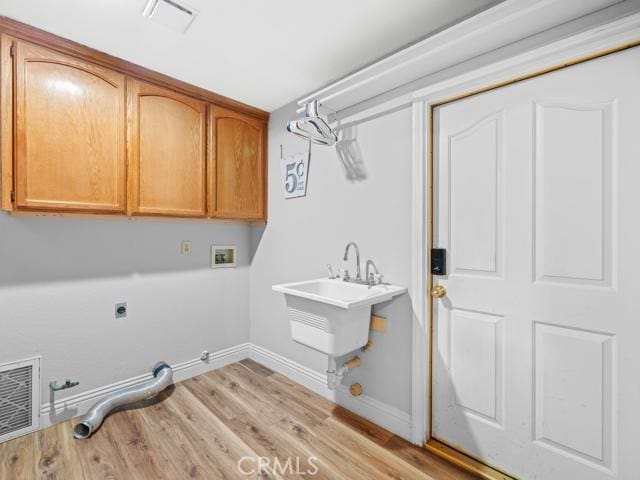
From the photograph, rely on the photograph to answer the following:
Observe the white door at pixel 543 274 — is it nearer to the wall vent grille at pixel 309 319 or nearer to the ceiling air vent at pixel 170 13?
the wall vent grille at pixel 309 319

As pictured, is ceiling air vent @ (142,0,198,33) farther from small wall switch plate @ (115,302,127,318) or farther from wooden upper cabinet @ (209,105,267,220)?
small wall switch plate @ (115,302,127,318)

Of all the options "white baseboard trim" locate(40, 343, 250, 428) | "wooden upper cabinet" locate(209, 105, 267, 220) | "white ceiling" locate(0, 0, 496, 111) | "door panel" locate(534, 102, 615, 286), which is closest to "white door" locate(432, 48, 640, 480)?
"door panel" locate(534, 102, 615, 286)

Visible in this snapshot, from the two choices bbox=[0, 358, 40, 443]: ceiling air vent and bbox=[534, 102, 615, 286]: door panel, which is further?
bbox=[0, 358, 40, 443]: ceiling air vent

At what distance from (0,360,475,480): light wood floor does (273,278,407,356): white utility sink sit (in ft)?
1.84

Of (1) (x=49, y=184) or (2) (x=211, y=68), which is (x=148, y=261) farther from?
(2) (x=211, y=68)

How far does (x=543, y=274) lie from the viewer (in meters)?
1.43

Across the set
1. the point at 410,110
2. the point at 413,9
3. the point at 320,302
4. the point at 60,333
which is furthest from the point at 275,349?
the point at 413,9

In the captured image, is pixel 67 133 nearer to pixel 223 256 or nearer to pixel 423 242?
pixel 223 256

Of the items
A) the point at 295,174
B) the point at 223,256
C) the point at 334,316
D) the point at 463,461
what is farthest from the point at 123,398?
the point at 463,461

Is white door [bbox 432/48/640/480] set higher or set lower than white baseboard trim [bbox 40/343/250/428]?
higher

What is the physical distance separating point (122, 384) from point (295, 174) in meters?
2.03

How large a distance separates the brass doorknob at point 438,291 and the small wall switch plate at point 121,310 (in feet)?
7.05

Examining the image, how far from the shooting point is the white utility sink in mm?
1683

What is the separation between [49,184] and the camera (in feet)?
5.79
